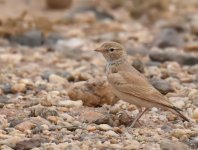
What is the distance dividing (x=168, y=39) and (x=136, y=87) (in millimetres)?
5543

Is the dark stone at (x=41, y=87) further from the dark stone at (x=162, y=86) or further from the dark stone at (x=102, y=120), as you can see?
the dark stone at (x=102, y=120)

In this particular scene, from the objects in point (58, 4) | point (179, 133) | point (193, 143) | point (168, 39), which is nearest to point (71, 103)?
point (179, 133)

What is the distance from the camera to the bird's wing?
7.80 metres

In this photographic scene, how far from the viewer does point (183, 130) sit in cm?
753

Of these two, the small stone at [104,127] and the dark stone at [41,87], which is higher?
the dark stone at [41,87]

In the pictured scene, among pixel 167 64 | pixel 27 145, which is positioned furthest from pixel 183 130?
pixel 167 64

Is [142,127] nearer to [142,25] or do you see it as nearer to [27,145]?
[27,145]

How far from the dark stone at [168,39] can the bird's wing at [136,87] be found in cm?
515

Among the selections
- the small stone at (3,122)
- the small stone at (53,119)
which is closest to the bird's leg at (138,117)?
the small stone at (53,119)

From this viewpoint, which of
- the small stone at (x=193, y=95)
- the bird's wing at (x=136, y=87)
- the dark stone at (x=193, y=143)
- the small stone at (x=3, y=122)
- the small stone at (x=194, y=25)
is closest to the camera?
the dark stone at (x=193, y=143)

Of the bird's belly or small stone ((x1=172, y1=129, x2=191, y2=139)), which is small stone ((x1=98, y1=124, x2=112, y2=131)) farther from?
small stone ((x1=172, y1=129, x2=191, y2=139))

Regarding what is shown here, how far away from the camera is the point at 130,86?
7945mm

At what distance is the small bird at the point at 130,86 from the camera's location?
782 centimetres

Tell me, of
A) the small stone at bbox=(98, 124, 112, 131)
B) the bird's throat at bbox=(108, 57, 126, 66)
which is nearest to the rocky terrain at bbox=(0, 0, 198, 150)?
Result: the small stone at bbox=(98, 124, 112, 131)
